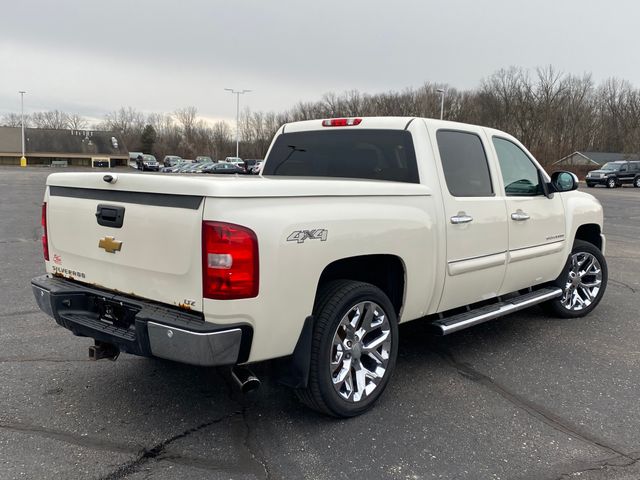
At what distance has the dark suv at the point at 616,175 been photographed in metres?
38.6

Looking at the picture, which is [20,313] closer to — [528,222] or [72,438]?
[72,438]

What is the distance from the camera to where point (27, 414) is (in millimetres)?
3443

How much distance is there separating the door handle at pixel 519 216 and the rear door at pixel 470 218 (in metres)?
0.14

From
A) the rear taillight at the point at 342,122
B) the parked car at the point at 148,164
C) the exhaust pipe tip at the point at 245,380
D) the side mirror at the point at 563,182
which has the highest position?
the parked car at the point at 148,164

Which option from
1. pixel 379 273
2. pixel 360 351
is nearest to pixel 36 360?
pixel 360 351

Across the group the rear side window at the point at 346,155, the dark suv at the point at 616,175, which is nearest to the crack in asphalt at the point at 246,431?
the rear side window at the point at 346,155

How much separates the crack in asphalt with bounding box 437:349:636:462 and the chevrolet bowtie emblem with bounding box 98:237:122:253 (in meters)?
2.78

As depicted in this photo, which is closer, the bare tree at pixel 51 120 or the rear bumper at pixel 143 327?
the rear bumper at pixel 143 327

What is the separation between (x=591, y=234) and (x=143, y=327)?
17.1 ft

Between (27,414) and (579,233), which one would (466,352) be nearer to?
(579,233)

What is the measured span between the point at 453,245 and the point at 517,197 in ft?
3.78

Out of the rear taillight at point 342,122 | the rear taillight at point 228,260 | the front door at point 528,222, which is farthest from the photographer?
the front door at point 528,222

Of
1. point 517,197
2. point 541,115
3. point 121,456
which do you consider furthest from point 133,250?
point 541,115

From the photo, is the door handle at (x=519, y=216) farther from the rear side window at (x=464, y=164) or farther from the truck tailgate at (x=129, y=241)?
the truck tailgate at (x=129, y=241)
